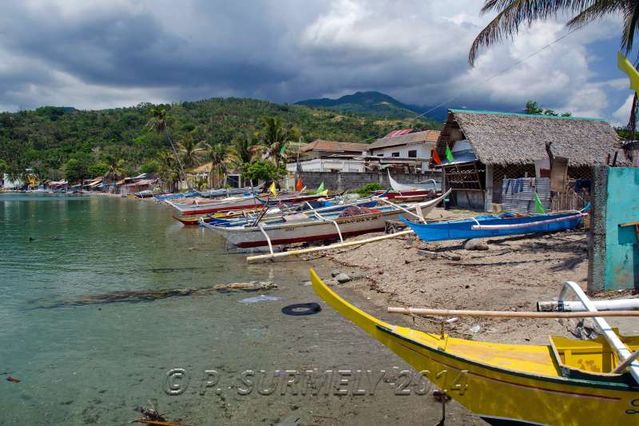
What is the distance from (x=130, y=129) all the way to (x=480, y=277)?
12904cm

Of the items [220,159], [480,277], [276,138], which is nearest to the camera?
[480,277]

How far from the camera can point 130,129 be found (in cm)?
12475

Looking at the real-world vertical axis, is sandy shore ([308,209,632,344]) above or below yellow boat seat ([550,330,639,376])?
below

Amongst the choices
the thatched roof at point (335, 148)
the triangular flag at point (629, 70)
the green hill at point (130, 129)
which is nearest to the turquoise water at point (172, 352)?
the triangular flag at point (629, 70)

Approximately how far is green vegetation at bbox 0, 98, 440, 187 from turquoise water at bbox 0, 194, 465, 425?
56.1 meters

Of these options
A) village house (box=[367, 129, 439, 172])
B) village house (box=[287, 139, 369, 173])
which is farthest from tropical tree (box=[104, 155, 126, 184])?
village house (box=[367, 129, 439, 172])

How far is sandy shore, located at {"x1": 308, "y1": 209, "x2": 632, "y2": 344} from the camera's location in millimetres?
7445

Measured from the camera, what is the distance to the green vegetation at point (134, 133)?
92.8 metres

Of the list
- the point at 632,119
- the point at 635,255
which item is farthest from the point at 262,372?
the point at 632,119

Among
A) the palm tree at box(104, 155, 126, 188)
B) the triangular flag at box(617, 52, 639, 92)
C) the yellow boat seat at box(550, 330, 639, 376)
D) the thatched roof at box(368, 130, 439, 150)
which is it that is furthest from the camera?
the palm tree at box(104, 155, 126, 188)

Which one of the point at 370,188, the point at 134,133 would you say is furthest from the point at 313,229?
the point at 134,133

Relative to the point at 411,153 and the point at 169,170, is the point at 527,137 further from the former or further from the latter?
the point at 169,170

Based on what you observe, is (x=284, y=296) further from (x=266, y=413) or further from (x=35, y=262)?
(x=35, y=262)

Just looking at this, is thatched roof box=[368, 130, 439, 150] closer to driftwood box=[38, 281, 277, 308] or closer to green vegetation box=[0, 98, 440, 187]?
driftwood box=[38, 281, 277, 308]
